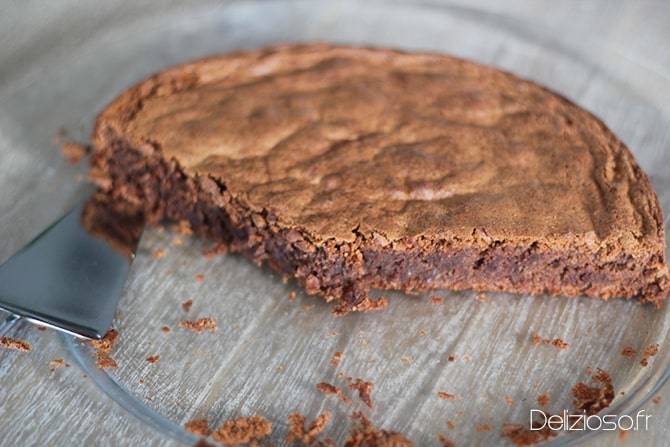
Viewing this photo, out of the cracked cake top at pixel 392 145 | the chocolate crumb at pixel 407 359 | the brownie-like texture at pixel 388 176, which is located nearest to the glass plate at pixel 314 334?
the chocolate crumb at pixel 407 359

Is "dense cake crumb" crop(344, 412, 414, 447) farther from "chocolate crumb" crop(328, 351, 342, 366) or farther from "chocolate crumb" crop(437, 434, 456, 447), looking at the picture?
"chocolate crumb" crop(328, 351, 342, 366)

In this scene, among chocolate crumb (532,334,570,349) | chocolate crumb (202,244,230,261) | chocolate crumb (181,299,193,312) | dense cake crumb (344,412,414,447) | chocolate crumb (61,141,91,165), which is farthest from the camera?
chocolate crumb (61,141,91,165)

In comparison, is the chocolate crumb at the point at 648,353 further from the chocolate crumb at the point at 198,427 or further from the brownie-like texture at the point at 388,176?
the chocolate crumb at the point at 198,427

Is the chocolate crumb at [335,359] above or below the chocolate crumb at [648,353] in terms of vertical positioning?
below

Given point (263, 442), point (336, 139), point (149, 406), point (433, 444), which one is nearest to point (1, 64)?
point (336, 139)

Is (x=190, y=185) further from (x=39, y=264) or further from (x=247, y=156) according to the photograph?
(x=39, y=264)

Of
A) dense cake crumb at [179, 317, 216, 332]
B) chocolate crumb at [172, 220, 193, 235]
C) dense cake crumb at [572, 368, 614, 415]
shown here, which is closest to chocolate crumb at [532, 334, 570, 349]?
dense cake crumb at [572, 368, 614, 415]
